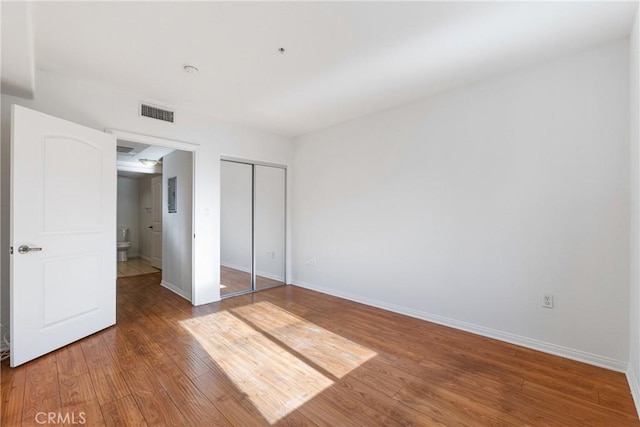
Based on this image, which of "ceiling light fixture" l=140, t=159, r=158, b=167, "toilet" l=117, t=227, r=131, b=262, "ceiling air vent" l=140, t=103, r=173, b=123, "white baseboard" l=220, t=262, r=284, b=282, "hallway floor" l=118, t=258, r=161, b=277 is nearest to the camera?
"ceiling air vent" l=140, t=103, r=173, b=123

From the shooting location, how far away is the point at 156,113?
339 centimetres

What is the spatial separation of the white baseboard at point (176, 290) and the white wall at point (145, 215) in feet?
9.02

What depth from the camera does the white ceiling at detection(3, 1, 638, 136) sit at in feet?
6.25

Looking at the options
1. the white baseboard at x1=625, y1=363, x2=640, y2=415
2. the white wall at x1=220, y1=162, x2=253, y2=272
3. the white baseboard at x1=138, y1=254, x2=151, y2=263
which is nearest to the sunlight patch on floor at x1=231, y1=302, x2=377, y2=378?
the white wall at x1=220, y1=162, x2=253, y2=272

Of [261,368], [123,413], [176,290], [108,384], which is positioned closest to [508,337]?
[261,368]

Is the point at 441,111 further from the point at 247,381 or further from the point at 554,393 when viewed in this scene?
the point at 247,381

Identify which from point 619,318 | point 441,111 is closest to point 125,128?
point 441,111

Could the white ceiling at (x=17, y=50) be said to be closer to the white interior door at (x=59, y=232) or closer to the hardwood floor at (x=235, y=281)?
the white interior door at (x=59, y=232)

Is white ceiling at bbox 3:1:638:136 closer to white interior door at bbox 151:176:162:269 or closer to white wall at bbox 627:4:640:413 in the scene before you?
white wall at bbox 627:4:640:413

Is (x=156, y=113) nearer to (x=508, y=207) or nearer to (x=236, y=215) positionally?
(x=236, y=215)

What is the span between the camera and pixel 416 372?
222 cm

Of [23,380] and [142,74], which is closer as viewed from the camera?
[23,380]

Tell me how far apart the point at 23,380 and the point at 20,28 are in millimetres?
2392
